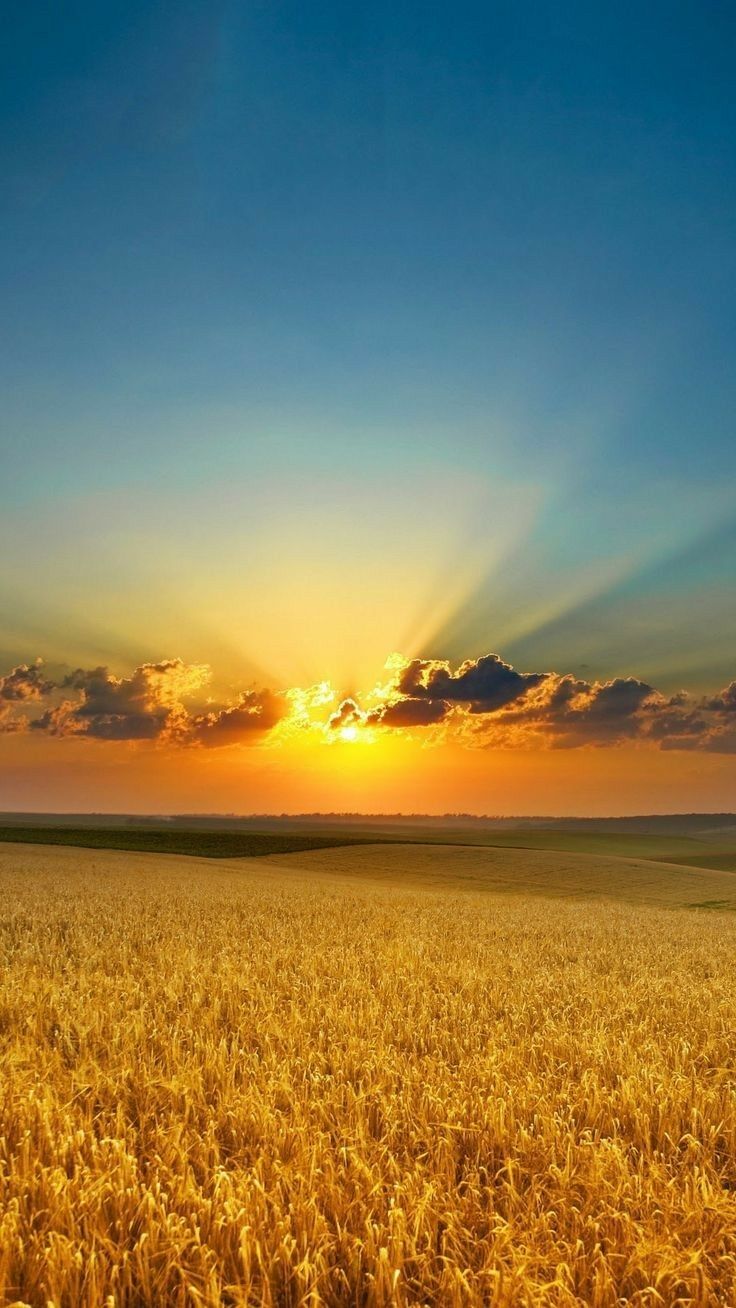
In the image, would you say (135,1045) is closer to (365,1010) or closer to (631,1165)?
(365,1010)

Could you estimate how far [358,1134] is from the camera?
4.59 m

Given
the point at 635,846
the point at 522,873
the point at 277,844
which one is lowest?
the point at 635,846

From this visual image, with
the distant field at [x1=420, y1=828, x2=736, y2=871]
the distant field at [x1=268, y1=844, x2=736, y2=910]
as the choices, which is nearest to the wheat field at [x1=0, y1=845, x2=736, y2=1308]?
the distant field at [x1=268, y1=844, x2=736, y2=910]

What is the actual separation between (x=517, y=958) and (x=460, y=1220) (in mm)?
8879

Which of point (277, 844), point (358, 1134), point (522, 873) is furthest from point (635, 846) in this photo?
point (358, 1134)

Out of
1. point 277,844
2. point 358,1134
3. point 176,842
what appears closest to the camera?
point 358,1134

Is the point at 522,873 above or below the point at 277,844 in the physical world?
below

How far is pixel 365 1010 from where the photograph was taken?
7812mm

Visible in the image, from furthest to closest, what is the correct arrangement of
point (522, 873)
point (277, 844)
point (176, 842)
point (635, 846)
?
1. point (635, 846)
2. point (176, 842)
3. point (277, 844)
4. point (522, 873)

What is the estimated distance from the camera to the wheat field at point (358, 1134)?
3320 millimetres

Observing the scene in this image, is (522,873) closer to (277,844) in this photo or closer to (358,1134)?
(277,844)

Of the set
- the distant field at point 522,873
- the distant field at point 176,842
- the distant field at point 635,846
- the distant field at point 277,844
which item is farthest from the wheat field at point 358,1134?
the distant field at point 635,846

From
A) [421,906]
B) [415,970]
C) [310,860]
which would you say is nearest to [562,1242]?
[415,970]

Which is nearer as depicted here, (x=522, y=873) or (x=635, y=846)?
(x=522, y=873)
